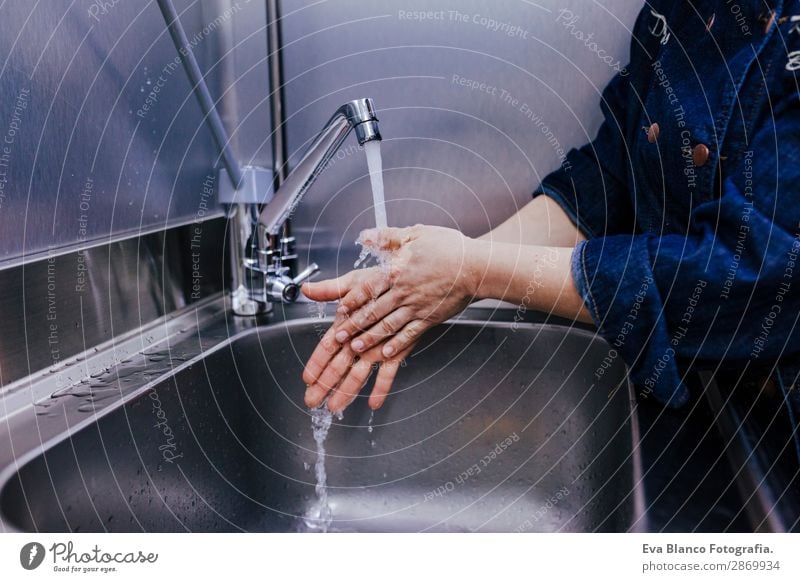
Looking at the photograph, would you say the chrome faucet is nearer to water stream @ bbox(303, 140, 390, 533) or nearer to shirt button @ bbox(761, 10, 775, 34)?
water stream @ bbox(303, 140, 390, 533)

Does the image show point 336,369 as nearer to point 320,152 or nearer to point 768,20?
point 320,152

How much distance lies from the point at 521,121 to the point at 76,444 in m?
0.44

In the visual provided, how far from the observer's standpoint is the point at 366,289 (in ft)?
1.50

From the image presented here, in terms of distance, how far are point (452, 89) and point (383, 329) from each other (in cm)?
25

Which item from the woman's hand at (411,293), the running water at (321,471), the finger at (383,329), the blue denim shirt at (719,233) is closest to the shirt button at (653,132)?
the blue denim shirt at (719,233)

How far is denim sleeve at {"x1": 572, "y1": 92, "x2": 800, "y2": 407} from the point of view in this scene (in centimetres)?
33

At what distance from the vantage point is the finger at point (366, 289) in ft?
1.49

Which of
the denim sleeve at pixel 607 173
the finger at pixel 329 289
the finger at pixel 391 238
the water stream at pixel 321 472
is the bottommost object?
the water stream at pixel 321 472

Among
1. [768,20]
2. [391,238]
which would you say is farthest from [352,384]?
[768,20]

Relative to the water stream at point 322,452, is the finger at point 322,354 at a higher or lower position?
higher

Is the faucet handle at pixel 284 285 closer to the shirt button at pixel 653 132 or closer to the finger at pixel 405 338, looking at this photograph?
the finger at pixel 405 338

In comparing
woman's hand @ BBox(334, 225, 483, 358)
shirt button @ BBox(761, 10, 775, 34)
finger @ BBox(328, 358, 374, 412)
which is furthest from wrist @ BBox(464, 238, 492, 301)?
shirt button @ BBox(761, 10, 775, 34)

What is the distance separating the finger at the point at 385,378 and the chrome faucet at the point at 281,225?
3.8 inches
